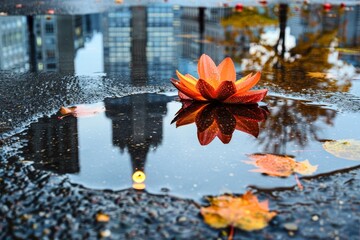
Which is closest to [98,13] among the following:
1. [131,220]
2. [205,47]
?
[205,47]

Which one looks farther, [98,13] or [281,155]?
[98,13]

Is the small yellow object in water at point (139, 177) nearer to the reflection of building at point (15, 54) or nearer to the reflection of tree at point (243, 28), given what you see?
the reflection of building at point (15, 54)

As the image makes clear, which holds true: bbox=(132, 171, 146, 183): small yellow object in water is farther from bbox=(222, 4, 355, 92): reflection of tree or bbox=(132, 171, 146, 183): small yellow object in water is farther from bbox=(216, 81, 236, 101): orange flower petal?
bbox=(222, 4, 355, 92): reflection of tree

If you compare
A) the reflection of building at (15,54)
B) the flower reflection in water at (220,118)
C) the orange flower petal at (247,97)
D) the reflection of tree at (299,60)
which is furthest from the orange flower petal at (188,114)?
the reflection of building at (15,54)

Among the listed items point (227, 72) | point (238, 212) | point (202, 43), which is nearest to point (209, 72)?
point (227, 72)

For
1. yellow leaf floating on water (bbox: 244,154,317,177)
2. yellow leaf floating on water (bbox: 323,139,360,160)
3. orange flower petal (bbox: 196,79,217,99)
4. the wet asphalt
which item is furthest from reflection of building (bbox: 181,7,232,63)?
the wet asphalt

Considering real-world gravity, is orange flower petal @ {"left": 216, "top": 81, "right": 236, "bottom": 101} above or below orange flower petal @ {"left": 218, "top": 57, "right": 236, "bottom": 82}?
below

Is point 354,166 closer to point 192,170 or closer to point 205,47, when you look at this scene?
point 192,170
